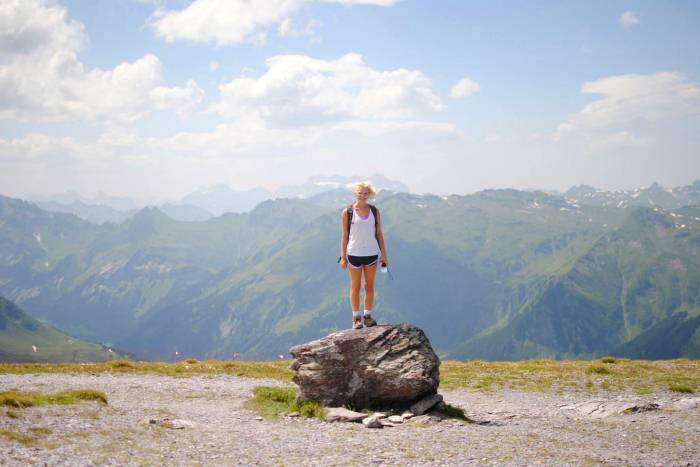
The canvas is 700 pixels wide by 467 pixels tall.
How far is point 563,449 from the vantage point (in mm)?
15086

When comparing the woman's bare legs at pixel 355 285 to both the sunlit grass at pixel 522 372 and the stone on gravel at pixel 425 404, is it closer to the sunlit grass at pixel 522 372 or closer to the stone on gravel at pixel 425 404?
the stone on gravel at pixel 425 404

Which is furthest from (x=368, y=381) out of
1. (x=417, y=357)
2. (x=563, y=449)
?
(x=563, y=449)

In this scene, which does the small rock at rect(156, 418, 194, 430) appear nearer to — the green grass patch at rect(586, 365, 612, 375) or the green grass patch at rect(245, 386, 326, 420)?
the green grass patch at rect(245, 386, 326, 420)

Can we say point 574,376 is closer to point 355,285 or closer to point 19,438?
point 355,285

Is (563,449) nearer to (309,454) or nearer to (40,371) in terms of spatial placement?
(309,454)

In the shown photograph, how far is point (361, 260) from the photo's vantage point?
65.0 feet

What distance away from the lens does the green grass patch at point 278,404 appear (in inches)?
756

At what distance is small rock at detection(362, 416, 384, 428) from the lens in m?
17.6

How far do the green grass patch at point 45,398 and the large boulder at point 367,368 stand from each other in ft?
25.2

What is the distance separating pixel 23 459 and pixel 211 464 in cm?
433

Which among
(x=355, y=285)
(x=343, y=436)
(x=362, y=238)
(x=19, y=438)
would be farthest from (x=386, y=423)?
(x=19, y=438)

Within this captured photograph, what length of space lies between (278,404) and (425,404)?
236 inches

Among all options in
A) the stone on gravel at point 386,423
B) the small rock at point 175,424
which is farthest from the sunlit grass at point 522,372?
the small rock at point 175,424

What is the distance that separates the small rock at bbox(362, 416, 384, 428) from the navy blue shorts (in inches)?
216
